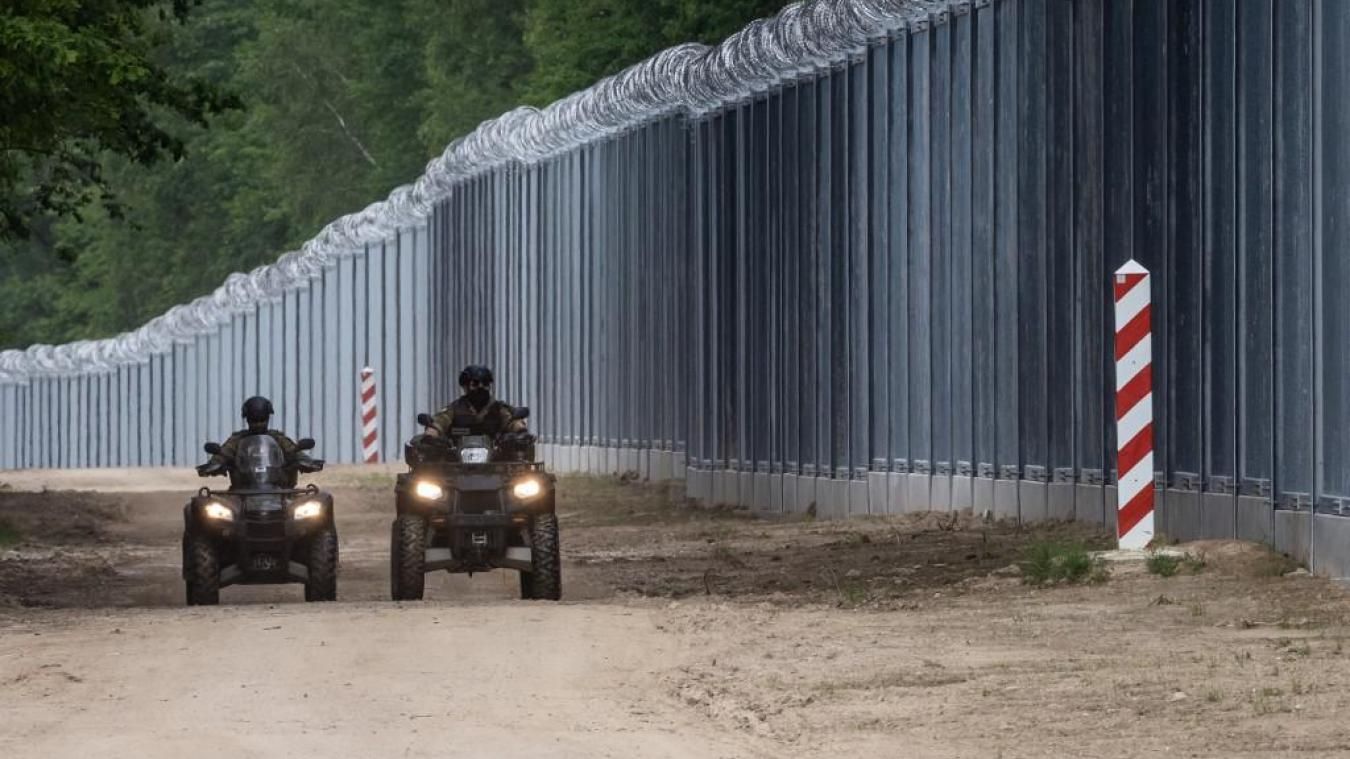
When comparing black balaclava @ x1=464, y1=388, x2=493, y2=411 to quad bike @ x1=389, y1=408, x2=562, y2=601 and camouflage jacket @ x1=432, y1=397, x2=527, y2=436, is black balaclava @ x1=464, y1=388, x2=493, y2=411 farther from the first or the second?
quad bike @ x1=389, y1=408, x2=562, y2=601

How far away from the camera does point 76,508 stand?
3981 cm

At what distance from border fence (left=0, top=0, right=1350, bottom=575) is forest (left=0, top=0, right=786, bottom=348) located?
17937 mm

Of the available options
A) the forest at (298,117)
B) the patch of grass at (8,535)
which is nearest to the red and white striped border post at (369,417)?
the forest at (298,117)

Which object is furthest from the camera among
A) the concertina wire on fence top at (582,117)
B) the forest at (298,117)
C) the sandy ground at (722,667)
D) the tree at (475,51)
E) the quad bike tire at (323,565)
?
the tree at (475,51)

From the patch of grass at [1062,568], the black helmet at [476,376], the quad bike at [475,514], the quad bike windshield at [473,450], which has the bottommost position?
the patch of grass at [1062,568]

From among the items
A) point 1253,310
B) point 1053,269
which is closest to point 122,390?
point 1053,269

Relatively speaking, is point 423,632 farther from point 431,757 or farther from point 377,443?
point 377,443

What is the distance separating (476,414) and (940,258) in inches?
359

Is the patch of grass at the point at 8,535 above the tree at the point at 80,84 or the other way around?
the other way around

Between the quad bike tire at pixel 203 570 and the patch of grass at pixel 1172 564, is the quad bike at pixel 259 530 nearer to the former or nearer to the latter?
the quad bike tire at pixel 203 570

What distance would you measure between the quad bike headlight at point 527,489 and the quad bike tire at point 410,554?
61 cm

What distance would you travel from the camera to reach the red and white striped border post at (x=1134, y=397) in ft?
67.9

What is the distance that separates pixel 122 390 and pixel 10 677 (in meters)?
69.2

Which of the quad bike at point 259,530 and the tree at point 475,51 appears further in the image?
the tree at point 475,51
